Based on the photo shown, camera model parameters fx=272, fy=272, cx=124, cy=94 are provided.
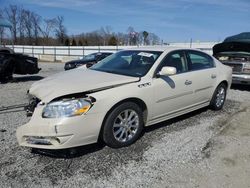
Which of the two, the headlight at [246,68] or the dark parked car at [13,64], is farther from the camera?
the dark parked car at [13,64]

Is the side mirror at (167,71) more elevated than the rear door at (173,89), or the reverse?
the side mirror at (167,71)

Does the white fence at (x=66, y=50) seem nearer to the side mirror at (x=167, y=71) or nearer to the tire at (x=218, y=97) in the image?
the tire at (x=218, y=97)

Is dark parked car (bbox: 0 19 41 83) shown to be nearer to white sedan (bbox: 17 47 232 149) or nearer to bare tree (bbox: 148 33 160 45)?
white sedan (bbox: 17 47 232 149)

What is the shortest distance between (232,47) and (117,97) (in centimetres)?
714

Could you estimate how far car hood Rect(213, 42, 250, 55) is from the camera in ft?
30.1

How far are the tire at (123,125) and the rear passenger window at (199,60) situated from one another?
1768 mm

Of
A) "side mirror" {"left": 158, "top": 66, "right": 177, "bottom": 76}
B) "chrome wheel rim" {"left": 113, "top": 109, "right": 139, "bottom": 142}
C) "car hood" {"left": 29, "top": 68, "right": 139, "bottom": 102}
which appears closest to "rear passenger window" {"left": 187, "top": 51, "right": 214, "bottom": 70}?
"side mirror" {"left": 158, "top": 66, "right": 177, "bottom": 76}

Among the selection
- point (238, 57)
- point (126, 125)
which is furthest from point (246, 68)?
point (126, 125)

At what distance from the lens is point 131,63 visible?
195 inches

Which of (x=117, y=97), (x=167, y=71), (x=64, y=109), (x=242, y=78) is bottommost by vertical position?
(x=242, y=78)

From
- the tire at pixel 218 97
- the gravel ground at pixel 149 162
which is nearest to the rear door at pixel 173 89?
the gravel ground at pixel 149 162

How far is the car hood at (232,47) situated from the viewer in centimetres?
919

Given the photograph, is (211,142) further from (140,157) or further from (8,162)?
(8,162)

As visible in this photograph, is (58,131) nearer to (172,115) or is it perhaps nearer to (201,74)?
(172,115)
